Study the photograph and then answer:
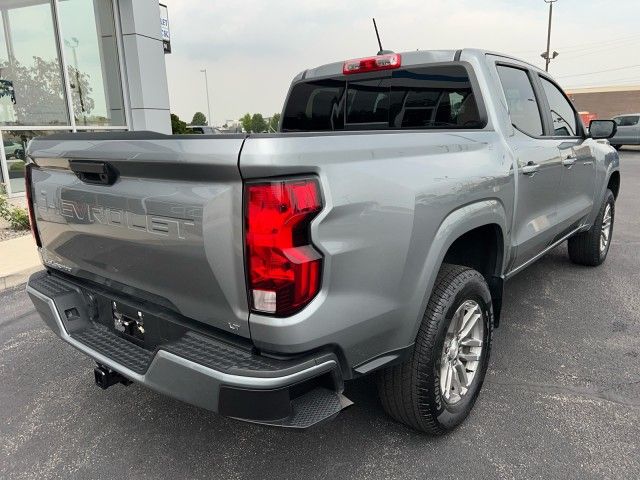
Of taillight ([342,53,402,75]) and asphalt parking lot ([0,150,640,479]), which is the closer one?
asphalt parking lot ([0,150,640,479])

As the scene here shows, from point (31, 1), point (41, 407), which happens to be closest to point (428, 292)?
point (41, 407)

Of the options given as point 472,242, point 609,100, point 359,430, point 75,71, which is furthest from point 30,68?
point 609,100

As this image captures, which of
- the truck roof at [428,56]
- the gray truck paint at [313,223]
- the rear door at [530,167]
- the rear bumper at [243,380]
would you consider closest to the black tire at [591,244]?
the rear door at [530,167]

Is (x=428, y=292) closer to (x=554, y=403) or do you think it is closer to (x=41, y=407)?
(x=554, y=403)

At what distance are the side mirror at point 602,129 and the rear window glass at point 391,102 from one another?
2.00 meters

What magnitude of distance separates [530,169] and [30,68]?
31.9ft

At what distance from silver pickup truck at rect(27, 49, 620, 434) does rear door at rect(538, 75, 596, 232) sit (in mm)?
837

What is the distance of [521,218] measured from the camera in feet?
10.2

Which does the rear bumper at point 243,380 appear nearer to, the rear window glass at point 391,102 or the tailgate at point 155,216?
the tailgate at point 155,216

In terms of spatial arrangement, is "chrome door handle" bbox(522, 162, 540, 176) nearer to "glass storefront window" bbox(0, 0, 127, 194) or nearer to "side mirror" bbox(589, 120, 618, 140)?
"side mirror" bbox(589, 120, 618, 140)

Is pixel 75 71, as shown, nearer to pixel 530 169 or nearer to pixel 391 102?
pixel 391 102

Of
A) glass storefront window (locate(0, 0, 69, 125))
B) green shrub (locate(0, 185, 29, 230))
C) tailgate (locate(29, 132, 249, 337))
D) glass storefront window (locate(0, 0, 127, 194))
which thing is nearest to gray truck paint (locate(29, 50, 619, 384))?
tailgate (locate(29, 132, 249, 337))

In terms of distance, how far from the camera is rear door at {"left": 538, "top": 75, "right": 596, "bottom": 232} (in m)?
3.80

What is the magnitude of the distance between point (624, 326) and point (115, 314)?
359 cm
